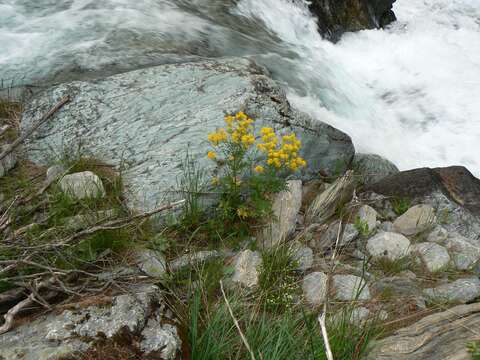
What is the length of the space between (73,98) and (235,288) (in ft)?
7.58

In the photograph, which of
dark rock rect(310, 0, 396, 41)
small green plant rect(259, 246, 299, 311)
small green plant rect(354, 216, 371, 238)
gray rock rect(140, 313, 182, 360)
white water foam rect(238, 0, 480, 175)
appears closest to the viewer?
gray rock rect(140, 313, 182, 360)

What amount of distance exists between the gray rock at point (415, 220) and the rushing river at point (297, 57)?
2008 millimetres

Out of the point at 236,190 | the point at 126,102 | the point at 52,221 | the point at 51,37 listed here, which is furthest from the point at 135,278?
the point at 51,37

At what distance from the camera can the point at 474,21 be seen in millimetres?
12344

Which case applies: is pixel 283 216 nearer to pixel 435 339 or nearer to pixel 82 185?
pixel 435 339

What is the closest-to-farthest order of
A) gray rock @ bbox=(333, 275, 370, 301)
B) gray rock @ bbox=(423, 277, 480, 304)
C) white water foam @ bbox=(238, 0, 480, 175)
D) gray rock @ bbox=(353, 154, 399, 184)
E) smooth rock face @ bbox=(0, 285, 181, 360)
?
smooth rock face @ bbox=(0, 285, 181, 360) < gray rock @ bbox=(333, 275, 370, 301) < gray rock @ bbox=(423, 277, 480, 304) < gray rock @ bbox=(353, 154, 399, 184) < white water foam @ bbox=(238, 0, 480, 175)

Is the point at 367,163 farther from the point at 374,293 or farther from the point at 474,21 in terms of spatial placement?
the point at 474,21

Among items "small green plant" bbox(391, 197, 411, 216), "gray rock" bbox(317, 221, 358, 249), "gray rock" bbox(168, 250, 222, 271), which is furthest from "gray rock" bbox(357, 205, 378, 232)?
"gray rock" bbox(168, 250, 222, 271)

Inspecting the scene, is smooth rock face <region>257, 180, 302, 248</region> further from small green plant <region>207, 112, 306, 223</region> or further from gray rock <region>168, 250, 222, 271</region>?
gray rock <region>168, 250, 222, 271</region>

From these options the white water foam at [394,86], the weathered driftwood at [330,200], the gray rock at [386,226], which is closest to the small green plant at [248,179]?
the weathered driftwood at [330,200]

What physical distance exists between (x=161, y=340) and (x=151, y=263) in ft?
2.55

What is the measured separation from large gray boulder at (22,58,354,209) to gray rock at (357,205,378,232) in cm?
56

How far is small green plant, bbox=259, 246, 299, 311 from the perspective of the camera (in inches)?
107

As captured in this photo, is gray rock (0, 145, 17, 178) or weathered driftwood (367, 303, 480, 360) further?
gray rock (0, 145, 17, 178)
